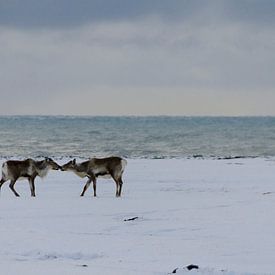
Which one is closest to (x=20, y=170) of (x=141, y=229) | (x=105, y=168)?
(x=105, y=168)

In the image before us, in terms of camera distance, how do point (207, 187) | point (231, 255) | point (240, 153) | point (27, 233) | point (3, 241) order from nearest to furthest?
point (231, 255) < point (3, 241) < point (27, 233) < point (207, 187) < point (240, 153)

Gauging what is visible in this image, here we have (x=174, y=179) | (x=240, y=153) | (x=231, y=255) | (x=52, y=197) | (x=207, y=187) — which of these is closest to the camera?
(x=231, y=255)

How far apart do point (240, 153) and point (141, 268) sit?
44026mm

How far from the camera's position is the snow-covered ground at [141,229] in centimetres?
1084

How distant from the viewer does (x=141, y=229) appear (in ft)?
46.9

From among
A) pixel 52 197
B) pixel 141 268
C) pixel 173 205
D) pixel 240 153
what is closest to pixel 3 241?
pixel 141 268

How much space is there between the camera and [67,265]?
10.8m

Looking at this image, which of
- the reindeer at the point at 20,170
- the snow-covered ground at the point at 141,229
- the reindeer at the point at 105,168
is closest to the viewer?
the snow-covered ground at the point at 141,229

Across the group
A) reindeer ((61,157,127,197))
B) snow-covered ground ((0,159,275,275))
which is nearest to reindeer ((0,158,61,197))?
snow-covered ground ((0,159,275,275))

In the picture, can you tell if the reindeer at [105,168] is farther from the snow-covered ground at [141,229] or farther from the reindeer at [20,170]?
the reindeer at [20,170]

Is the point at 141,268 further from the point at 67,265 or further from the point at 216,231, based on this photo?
the point at 216,231

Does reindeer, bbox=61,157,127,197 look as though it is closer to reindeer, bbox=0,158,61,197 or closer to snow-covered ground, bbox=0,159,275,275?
snow-covered ground, bbox=0,159,275,275

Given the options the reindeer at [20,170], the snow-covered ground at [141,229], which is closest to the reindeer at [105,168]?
the snow-covered ground at [141,229]

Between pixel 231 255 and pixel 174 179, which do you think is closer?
pixel 231 255
